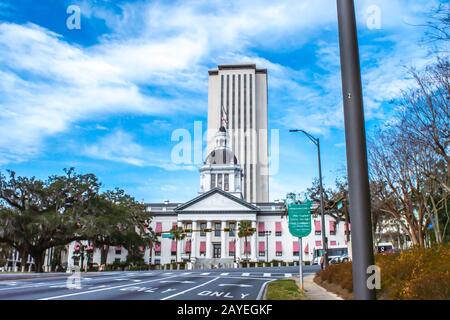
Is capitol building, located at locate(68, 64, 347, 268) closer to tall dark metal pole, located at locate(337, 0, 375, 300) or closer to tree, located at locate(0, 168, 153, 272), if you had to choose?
tree, located at locate(0, 168, 153, 272)

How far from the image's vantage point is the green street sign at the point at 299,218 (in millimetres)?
17141

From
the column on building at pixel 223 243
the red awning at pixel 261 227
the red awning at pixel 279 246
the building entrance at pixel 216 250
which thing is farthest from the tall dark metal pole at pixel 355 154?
the red awning at pixel 279 246

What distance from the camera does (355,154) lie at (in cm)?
335

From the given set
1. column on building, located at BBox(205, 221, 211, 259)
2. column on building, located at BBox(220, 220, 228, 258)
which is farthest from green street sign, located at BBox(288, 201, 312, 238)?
column on building, located at BBox(205, 221, 211, 259)

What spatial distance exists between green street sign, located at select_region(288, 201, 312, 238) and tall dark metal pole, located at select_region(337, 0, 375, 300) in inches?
552

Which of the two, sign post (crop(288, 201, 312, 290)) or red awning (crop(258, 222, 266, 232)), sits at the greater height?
red awning (crop(258, 222, 266, 232))

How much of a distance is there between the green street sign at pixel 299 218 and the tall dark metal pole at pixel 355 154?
14.0 metres

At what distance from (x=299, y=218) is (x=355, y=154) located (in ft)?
46.9

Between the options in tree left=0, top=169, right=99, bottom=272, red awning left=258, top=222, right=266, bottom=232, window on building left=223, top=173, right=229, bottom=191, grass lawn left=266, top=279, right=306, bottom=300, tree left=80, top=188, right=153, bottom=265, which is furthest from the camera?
window on building left=223, top=173, right=229, bottom=191

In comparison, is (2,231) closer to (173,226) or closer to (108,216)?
(108,216)

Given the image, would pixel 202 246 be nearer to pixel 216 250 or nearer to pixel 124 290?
pixel 216 250

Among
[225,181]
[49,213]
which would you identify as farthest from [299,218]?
[225,181]

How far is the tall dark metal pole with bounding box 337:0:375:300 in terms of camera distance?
3.22 m
